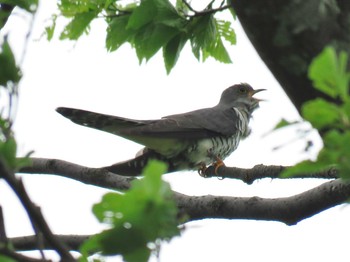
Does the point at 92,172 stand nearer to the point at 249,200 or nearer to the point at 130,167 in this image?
the point at 249,200

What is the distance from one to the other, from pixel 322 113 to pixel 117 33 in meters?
2.77

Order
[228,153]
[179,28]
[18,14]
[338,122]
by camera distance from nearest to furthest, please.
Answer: [338,122], [18,14], [179,28], [228,153]

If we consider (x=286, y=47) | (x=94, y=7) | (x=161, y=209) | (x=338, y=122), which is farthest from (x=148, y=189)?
(x=94, y=7)

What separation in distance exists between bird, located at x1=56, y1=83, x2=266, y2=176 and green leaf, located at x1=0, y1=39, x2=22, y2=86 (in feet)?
11.2

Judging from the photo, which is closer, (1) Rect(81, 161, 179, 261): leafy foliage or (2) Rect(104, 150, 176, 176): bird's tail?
(1) Rect(81, 161, 179, 261): leafy foliage

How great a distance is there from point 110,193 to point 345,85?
506 millimetres

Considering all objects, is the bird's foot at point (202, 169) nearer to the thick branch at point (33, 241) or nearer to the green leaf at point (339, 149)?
the thick branch at point (33, 241)

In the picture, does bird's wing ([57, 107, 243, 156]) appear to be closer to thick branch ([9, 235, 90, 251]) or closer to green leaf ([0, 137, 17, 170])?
thick branch ([9, 235, 90, 251])

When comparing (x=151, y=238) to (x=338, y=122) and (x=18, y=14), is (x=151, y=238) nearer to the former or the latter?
(x=338, y=122)

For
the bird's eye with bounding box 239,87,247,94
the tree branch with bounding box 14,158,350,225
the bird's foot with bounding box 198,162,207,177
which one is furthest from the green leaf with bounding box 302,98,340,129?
the bird's eye with bounding box 239,87,247,94

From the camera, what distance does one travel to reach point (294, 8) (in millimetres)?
1818

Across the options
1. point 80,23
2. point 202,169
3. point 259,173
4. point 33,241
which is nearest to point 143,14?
point 80,23

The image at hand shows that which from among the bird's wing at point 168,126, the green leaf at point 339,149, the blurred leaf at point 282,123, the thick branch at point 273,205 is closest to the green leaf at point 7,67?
the blurred leaf at point 282,123

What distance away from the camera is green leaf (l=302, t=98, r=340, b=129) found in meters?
1.56
